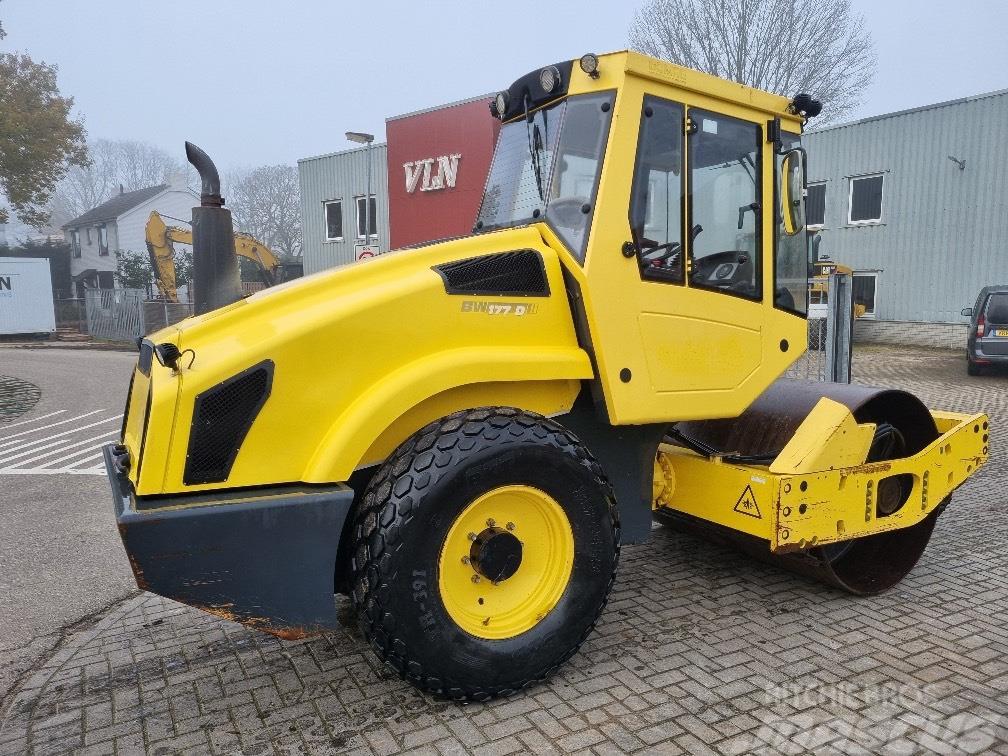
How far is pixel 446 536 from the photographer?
302cm

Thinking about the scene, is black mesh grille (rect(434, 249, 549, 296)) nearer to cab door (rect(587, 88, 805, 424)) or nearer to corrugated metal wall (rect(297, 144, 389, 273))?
cab door (rect(587, 88, 805, 424))

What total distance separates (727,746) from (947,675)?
1.22m

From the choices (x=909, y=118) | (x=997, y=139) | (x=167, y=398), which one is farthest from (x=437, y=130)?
(x=167, y=398)

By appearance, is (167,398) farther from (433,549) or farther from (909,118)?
(909,118)

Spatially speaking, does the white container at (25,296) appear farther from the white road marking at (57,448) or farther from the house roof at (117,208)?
the white road marking at (57,448)

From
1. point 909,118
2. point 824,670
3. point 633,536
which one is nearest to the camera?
point 824,670

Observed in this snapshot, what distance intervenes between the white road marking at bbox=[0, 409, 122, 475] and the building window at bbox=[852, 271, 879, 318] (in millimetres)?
18538

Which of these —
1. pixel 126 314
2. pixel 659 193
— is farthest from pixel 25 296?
pixel 659 193

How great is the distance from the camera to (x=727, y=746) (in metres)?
2.92

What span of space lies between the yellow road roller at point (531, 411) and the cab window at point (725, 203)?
15 millimetres

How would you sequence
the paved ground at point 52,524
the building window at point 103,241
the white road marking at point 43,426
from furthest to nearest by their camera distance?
the building window at point 103,241
the white road marking at point 43,426
the paved ground at point 52,524

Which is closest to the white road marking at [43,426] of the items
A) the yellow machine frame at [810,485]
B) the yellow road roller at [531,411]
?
the yellow road roller at [531,411]

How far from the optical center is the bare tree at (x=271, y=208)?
61.8 m

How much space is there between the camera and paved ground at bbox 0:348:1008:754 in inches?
118
